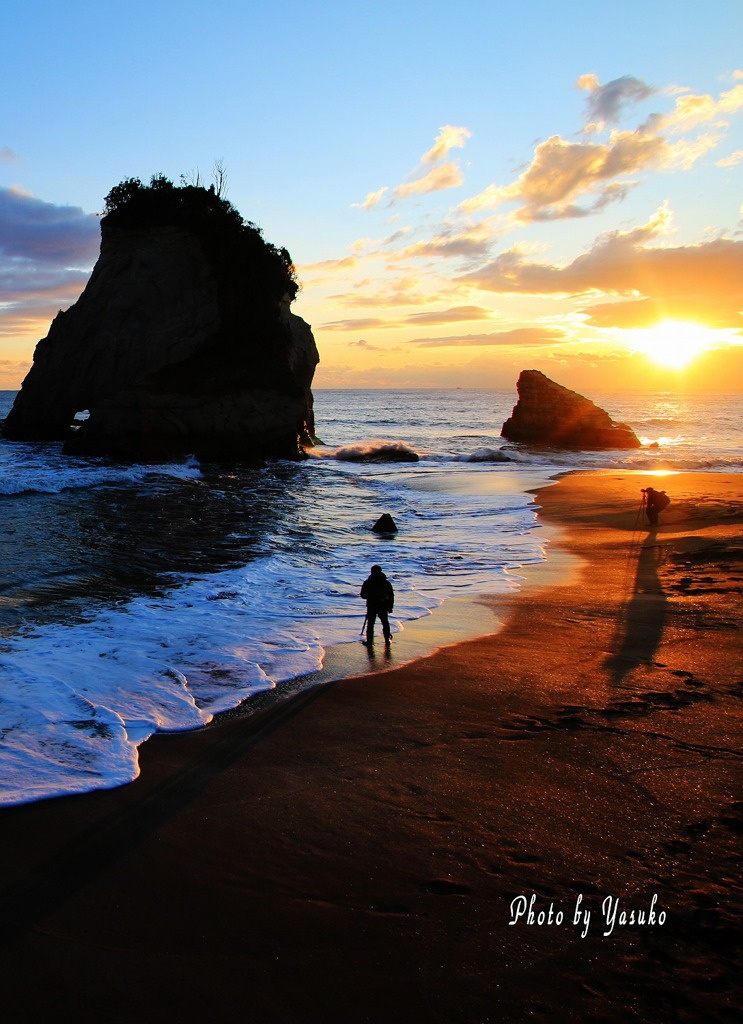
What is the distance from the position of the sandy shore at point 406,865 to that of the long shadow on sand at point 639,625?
0.47 metres

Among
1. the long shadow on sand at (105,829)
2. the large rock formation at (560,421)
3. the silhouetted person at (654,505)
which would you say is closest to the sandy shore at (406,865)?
the long shadow on sand at (105,829)

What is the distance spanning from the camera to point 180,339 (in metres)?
32.3

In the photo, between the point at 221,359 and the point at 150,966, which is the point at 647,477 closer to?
the point at 221,359

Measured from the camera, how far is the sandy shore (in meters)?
3.16

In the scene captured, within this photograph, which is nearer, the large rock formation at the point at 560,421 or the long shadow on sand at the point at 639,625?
the long shadow on sand at the point at 639,625

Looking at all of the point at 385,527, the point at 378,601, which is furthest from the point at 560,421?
the point at 378,601

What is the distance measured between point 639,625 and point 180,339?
28.2 meters

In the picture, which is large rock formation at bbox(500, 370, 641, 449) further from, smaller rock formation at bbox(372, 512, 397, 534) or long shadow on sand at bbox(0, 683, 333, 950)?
long shadow on sand at bbox(0, 683, 333, 950)

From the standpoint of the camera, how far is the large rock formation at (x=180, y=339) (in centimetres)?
3116

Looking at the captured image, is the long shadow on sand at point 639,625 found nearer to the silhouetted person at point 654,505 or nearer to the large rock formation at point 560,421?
the silhouetted person at point 654,505

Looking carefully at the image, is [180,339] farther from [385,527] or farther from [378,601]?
[378,601]

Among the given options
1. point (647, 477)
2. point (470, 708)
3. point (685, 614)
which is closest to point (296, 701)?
point (470, 708)

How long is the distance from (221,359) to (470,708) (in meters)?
29.5

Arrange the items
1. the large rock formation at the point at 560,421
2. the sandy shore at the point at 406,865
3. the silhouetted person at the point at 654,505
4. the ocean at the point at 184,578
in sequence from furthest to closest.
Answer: the large rock formation at the point at 560,421, the silhouetted person at the point at 654,505, the ocean at the point at 184,578, the sandy shore at the point at 406,865
